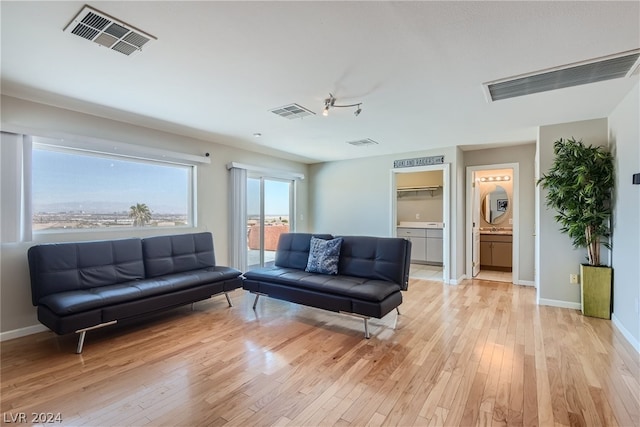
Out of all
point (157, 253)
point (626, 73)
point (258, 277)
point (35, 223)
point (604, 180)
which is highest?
point (626, 73)

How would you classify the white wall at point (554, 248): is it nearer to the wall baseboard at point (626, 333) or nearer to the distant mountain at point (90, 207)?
the wall baseboard at point (626, 333)

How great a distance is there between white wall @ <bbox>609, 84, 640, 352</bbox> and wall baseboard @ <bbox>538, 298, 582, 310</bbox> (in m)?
0.47

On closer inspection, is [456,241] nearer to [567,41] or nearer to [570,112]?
[570,112]

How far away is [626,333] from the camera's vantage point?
2.92 meters

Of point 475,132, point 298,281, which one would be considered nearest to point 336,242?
point 298,281

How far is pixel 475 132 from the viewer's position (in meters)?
4.29

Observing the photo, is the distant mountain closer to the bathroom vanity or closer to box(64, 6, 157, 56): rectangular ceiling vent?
box(64, 6, 157, 56): rectangular ceiling vent

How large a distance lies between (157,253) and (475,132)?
459 cm

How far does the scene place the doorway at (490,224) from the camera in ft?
18.5

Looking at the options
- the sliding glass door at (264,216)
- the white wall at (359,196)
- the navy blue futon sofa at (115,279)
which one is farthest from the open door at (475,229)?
the navy blue futon sofa at (115,279)

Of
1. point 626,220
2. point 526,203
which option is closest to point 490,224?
point 526,203

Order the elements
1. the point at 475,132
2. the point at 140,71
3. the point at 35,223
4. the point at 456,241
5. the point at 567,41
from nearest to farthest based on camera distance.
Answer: the point at 567,41 < the point at 140,71 < the point at 35,223 < the point at 475,132 < the point at 456,241

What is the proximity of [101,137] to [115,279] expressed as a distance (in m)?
1.68

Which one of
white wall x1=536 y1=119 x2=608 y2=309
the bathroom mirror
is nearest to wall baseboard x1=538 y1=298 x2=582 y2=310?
white wall x1=536 y1=119 x2=608 y2=309
